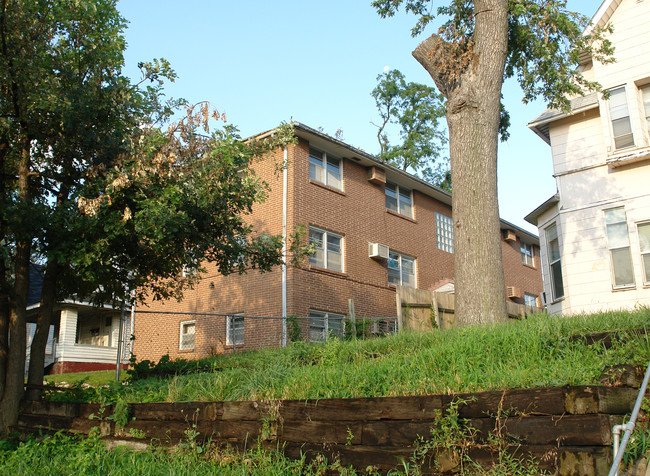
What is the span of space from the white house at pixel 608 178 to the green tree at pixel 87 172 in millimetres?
8285

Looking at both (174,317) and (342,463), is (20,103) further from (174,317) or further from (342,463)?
(174,317)

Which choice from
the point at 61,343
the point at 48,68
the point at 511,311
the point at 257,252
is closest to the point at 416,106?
the point at 511,311

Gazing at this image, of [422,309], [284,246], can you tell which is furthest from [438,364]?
[284,246]

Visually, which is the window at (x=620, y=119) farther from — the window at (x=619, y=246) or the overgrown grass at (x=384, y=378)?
the overgrown grass at (x=384, y=378)

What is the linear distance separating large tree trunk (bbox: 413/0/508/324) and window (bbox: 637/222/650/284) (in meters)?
5.17

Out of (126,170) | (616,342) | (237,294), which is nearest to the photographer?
(616,342)

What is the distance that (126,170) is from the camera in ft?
25.9

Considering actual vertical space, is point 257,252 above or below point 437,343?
above

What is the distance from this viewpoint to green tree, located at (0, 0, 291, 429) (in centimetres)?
780

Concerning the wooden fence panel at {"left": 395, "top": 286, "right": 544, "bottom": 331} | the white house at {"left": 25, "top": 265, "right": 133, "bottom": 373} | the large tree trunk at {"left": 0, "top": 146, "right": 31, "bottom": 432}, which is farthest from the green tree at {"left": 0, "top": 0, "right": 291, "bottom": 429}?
the white house at {"left": 25, "top": 265, "right": 133, "bottom": 373}

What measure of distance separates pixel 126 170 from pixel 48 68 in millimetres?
2005

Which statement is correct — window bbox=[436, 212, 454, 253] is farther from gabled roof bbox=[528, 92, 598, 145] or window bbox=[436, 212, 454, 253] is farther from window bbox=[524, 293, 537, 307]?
gabled roof bbox=[528, 92, 598, 145]

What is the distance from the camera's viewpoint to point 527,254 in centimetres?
3006

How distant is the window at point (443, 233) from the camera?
23109 millimetres
